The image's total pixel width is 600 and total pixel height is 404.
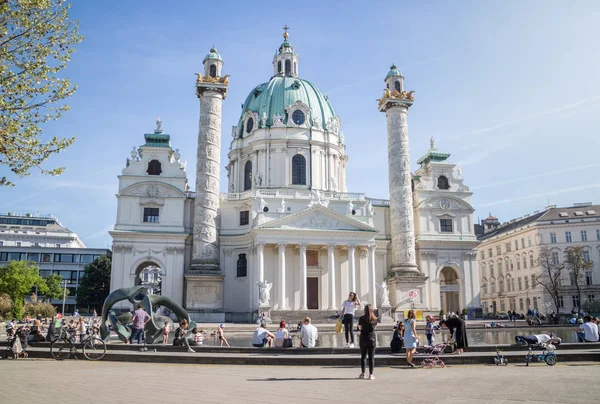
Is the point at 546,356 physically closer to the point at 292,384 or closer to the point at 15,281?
the point at 292,384

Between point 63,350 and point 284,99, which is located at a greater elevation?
point 284,99

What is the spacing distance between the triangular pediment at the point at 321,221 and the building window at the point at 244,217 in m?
5.25

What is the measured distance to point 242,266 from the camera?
4759cm

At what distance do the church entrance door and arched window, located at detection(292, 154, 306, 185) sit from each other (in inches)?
448


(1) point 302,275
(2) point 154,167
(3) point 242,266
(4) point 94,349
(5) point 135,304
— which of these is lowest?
(4) point 94,349

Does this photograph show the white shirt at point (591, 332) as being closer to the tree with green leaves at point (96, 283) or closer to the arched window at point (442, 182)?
the arched window at point (442, 182)

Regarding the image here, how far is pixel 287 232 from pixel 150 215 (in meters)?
13.0

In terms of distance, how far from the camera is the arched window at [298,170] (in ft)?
176

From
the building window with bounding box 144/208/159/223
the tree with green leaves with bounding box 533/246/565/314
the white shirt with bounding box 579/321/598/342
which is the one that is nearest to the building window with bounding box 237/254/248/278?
the building window with bounding box 144/208/159/223

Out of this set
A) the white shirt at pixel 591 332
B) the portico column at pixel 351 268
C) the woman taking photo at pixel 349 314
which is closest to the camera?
the woman taking photo at pixel 349 314

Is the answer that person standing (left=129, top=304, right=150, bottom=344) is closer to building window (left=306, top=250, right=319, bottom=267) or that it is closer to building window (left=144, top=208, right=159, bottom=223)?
building window (left=144, top=208, right=159, bottom=223)

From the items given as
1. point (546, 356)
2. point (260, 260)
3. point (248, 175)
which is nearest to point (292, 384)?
point (546, 356)

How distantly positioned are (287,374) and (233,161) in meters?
47.7

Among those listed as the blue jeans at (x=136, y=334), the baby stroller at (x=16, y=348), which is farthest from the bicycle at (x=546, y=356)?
the baby stroller at (x=16, y=348)
